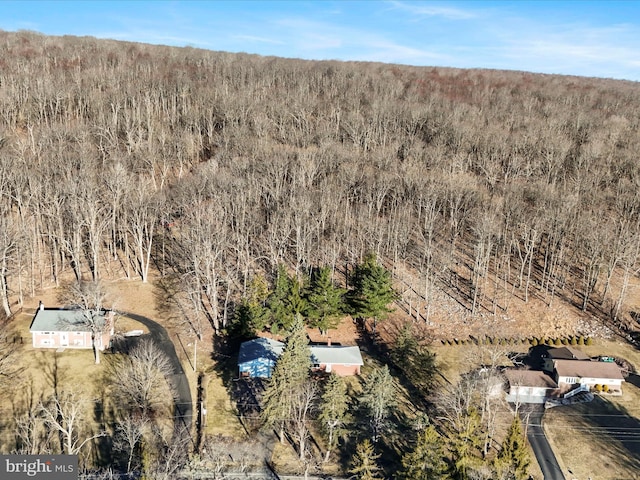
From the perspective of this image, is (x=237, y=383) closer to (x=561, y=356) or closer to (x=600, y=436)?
(x=600, y=436)

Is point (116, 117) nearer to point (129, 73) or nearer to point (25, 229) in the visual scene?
point (129, 73)

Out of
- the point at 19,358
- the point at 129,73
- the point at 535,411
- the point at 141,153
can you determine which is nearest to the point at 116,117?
the point at 141,153

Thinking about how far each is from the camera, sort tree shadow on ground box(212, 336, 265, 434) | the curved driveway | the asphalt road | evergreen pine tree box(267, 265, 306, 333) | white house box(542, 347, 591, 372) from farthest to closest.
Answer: evergreen pine tree box(267, 265, 306, 333) < white house box(542, 347, 591, 372) < tree shadow on ground box(212, 336, 265, 434) < the curved driveway < the asphalt road

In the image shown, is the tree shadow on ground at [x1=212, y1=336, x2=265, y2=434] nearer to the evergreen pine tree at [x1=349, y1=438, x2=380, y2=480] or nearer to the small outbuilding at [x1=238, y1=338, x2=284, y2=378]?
the small outbuilding at [x1=238, y1=338, x2=284, y2=378]

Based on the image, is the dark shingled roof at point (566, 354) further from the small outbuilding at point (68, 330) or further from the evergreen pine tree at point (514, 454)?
the small outbuilding at point (68, 330)

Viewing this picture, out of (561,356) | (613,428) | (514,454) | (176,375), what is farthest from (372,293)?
(613,428)

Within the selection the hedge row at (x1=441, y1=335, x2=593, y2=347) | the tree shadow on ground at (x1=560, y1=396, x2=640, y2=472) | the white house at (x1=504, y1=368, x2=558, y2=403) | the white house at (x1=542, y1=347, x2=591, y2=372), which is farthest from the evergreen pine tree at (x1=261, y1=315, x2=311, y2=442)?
the white house at (x1=542, y1=347, x2=591, y2=372)

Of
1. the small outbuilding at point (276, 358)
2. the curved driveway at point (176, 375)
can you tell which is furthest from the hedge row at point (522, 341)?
the curved driveway at point (176, 375)
